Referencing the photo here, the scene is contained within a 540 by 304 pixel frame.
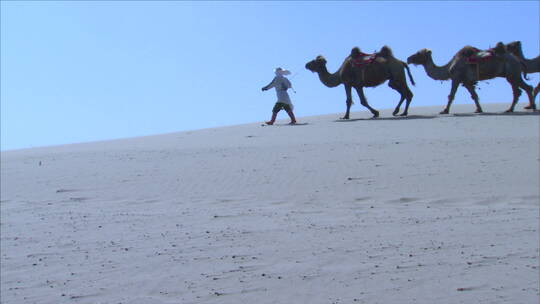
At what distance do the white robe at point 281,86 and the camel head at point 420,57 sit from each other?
10.3 ft

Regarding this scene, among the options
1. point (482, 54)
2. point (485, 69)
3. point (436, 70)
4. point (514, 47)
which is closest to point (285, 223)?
point (485, 69)

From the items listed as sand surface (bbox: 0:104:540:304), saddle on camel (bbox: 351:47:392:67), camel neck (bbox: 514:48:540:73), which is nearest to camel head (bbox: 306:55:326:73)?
saddle on camel (bbox: 351:47:392:67)

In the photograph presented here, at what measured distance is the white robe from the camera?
58.5 ft

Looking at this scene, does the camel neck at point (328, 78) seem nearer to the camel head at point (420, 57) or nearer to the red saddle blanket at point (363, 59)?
the red saddle blanket at point (363, 59)

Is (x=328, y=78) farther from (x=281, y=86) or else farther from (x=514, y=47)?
(x=514, y=47)

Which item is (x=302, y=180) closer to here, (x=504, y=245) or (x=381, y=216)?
(x=381, y=216)

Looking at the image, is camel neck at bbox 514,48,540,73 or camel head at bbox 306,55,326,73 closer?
camel neck at bbox 514,48,540,73

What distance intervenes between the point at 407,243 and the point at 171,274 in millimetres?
2038

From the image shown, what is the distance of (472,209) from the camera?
27.8 ft

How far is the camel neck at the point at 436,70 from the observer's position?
1844 centimetres

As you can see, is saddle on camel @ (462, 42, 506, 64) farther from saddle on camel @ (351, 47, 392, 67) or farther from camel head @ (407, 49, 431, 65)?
saddle on camel @ (351, 47, 392, 67)

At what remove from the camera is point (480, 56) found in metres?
17.2

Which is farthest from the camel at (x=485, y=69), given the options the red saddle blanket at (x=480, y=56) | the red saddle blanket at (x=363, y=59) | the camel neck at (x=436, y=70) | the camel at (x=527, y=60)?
the red saddle blanket at (x=363, y=59)

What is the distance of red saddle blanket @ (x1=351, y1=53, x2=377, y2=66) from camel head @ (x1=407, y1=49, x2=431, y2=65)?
1481 millimetres
